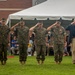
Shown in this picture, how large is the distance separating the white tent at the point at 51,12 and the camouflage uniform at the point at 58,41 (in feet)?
25.1

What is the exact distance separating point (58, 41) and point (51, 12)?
335 inches

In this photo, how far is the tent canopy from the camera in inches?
907

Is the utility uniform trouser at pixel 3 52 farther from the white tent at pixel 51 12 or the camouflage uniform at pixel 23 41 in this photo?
the white tent at pixel 51 12

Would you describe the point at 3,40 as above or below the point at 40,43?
above

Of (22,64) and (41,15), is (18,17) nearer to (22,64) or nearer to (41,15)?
(41,15)

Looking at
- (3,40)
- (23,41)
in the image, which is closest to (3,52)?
(3,40)

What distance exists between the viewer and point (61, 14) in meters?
23.2

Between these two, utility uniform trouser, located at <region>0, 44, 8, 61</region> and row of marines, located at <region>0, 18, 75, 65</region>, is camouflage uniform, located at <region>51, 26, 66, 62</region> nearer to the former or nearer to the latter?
row of marines, located at <region>0, 18, 75, 65</region>

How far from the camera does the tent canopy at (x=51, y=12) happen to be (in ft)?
75.6

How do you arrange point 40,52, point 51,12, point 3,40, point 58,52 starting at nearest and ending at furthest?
point 3,40 → point 40,52 → point 58,52 → point 51,12

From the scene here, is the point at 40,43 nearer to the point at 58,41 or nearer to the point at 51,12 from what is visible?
the point at 58,41

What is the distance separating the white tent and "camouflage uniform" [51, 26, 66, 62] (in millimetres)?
7637

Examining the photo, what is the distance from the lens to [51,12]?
2364 centimetres

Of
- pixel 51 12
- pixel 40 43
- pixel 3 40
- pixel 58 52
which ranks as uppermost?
pixel 51 12
